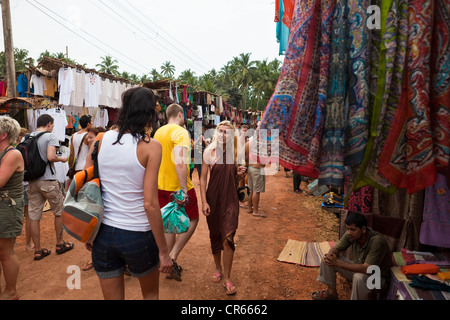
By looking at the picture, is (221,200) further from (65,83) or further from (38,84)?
(38,84)

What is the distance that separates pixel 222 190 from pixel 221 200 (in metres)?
0.13

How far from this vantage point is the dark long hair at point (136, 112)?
1.97 m

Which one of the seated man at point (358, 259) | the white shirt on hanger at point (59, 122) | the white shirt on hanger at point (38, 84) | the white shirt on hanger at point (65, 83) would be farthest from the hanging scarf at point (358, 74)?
the white shirt on hanger at point (38, 84)

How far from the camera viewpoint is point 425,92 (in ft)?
4.51

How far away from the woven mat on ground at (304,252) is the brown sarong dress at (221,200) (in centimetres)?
158

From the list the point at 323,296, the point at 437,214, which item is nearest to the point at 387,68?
the point at 437,214

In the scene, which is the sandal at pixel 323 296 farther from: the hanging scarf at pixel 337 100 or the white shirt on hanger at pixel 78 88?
the white shirt on hanger at pixel 78 88

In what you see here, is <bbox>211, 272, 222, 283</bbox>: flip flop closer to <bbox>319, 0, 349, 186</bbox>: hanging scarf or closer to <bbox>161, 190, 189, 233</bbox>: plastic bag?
<bbox>161, 190, 189, 233</bbox>: plastic bag

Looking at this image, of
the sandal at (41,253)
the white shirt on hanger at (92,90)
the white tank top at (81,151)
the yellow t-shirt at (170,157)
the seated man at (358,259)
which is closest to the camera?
the seated man at (358,259)

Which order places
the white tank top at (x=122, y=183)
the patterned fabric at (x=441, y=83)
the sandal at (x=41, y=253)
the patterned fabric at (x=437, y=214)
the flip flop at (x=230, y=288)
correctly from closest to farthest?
the patterned fabric at (x=441, y=83) < the patterned fabric at (x=437, y=214) < the white tank top at (x=122, y=183) < the flip flop at (x=230, y=288) < the sandal at (x=41, y=253)

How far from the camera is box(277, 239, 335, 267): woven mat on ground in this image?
4.45m

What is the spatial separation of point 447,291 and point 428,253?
62cm
